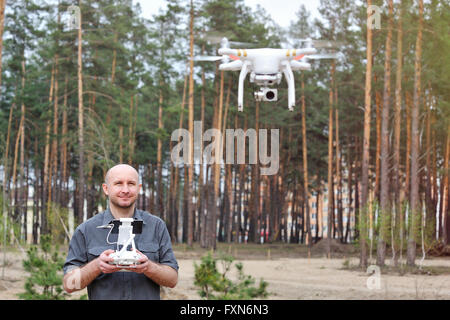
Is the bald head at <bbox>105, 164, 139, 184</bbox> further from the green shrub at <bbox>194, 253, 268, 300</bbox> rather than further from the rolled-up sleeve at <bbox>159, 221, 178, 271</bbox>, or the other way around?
the green shrub at <bbox>194, 253, 268, 300</bbox>

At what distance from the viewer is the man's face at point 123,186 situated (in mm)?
1970

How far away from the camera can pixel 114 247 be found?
199 cm

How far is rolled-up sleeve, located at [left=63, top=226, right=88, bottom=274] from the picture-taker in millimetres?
2021

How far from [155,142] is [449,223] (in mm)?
13814

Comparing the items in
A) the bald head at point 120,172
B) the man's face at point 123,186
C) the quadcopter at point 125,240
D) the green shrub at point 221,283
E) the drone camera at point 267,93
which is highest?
the drone camera at point 267,93

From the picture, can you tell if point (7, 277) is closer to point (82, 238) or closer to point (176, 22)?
point (176, 22)

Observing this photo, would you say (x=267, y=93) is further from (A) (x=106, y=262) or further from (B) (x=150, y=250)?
(A) (x=106, y=262)

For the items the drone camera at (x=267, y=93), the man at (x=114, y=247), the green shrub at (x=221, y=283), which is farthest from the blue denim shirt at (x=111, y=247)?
the green shrub at (x=221, y=283)

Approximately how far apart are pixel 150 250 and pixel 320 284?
515 inches

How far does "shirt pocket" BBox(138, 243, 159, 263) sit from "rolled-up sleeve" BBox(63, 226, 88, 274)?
0.18 m

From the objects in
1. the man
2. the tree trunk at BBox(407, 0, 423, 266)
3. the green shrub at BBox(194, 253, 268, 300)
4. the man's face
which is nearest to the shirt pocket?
the man

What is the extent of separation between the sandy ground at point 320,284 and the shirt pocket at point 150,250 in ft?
28.0

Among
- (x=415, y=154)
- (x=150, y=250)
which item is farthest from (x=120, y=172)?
(x=415, y=154)

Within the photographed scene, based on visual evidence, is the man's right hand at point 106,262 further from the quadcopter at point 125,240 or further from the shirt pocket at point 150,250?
the shirt pocket at point 150,250
